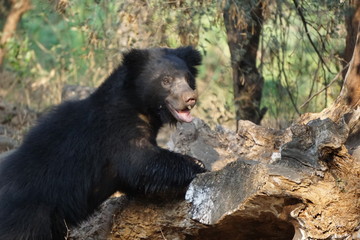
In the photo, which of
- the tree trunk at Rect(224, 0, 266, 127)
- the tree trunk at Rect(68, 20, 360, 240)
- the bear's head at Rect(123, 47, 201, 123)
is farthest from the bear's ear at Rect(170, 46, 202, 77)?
the tree trunk at Rect(224, 0, 266, 127)

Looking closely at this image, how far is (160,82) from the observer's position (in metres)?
5.50

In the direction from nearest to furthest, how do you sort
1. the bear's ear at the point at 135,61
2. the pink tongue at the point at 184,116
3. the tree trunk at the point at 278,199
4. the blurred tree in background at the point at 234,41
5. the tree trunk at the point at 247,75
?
the tree trunk at the point at 278,199
the pink tongue at the point at 184,116
the bear's ear at the point at 135,61
the blurred tree in background at the point at 234,41
the tree trunk at the point at 247,75

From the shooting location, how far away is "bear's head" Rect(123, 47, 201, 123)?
17.7 feet

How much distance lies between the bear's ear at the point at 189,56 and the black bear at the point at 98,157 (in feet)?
0.85

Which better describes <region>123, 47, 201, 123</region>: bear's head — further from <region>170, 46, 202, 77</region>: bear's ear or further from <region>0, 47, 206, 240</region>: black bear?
<region>170, 46, 202, 77</region>: bear's ear

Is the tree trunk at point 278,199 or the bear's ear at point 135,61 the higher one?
the bear's ear at point 135,61

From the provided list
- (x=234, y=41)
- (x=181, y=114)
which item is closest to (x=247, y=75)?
(x=234, y=41)

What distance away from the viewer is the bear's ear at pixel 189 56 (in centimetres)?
578

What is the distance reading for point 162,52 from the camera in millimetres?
5680

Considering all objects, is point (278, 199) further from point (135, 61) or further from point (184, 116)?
point (135, 61)

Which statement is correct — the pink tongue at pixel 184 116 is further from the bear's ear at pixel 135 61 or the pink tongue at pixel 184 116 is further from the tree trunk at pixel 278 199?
the tree trunk at pixel 278 199

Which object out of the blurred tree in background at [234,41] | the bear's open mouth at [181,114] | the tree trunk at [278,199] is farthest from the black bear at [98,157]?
the blurred tree in background at [234,41]

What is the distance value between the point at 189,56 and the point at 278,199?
6.83 ft

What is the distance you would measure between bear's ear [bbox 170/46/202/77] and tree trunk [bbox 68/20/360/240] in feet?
3.21
